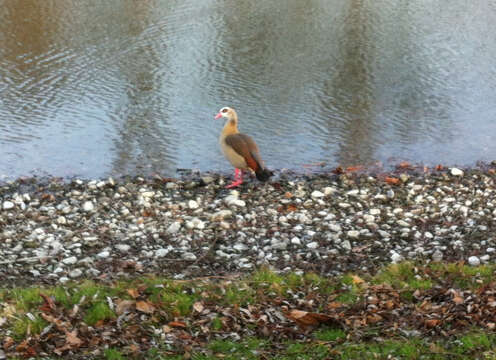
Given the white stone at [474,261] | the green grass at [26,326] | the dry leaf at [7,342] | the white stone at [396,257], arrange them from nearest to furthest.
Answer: the dry leaf at [7,342], the green grass at [26,326], the white stone at [474,261], the white stone at [396,257]

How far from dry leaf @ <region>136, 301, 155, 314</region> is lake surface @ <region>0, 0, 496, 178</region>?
22.9ft

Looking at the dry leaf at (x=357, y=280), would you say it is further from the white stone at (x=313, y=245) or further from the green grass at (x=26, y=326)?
the green grass at (x=26, y=326)

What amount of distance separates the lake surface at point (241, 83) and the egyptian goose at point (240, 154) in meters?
1.12

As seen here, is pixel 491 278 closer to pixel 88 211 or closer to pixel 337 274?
pixel 337 274

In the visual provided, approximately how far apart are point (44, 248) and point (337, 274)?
431cm

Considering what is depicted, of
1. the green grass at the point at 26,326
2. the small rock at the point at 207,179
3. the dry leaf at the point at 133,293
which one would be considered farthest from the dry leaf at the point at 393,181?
the green grass at the point at 26,326

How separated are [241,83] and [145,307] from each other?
43.4ft

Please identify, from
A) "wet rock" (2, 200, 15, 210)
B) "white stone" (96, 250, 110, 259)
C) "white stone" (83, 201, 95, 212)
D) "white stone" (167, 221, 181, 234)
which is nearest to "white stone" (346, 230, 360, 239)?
"white stone" (167, 221, 181, 234)

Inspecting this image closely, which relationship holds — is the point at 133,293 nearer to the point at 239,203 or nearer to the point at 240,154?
the point at 239,203

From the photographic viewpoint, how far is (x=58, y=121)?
17.7 m

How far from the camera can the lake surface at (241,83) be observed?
52.5 feet

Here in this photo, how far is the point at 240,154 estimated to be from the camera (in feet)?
44.2

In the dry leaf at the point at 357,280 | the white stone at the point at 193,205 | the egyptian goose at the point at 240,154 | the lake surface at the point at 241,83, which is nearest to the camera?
the dry leaf at the point at 357,280

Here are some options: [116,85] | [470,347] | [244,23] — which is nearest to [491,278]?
[470,347]
